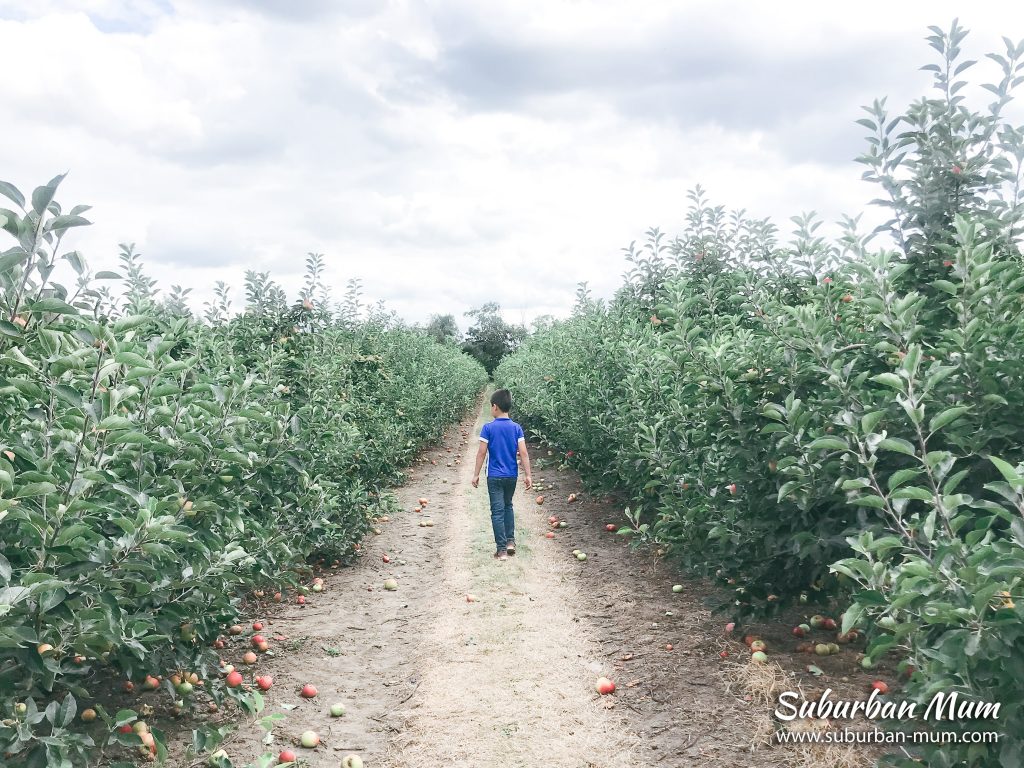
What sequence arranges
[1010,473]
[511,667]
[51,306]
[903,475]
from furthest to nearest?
[511,667] → [903,475] → [51,306] → [1010,473]

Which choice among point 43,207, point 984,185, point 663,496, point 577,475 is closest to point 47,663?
point 43,207

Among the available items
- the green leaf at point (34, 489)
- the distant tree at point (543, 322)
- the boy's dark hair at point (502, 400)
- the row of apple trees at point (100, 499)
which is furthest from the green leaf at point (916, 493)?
the distant tree at point (543, 322)

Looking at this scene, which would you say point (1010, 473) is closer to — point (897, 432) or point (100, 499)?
point (897, 432)

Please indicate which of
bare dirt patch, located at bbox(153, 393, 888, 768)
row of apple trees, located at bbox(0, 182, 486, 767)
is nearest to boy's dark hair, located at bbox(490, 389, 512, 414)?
bare dirt patch, located at bbox(153, 393, 888, 768)

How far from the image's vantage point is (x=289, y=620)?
237 inches

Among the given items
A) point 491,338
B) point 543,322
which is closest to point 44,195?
point 543,322

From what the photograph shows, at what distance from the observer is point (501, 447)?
7.91 metres

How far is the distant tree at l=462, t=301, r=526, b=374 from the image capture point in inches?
2309

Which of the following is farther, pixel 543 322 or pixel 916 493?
pixel 543 322

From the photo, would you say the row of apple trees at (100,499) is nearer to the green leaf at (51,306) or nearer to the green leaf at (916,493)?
the green leaf at (51,306)

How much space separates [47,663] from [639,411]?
17.6 feet

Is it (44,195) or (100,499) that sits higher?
(44,195)

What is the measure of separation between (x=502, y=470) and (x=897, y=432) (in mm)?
5007

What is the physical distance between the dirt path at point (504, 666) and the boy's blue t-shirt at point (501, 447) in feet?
3.31
